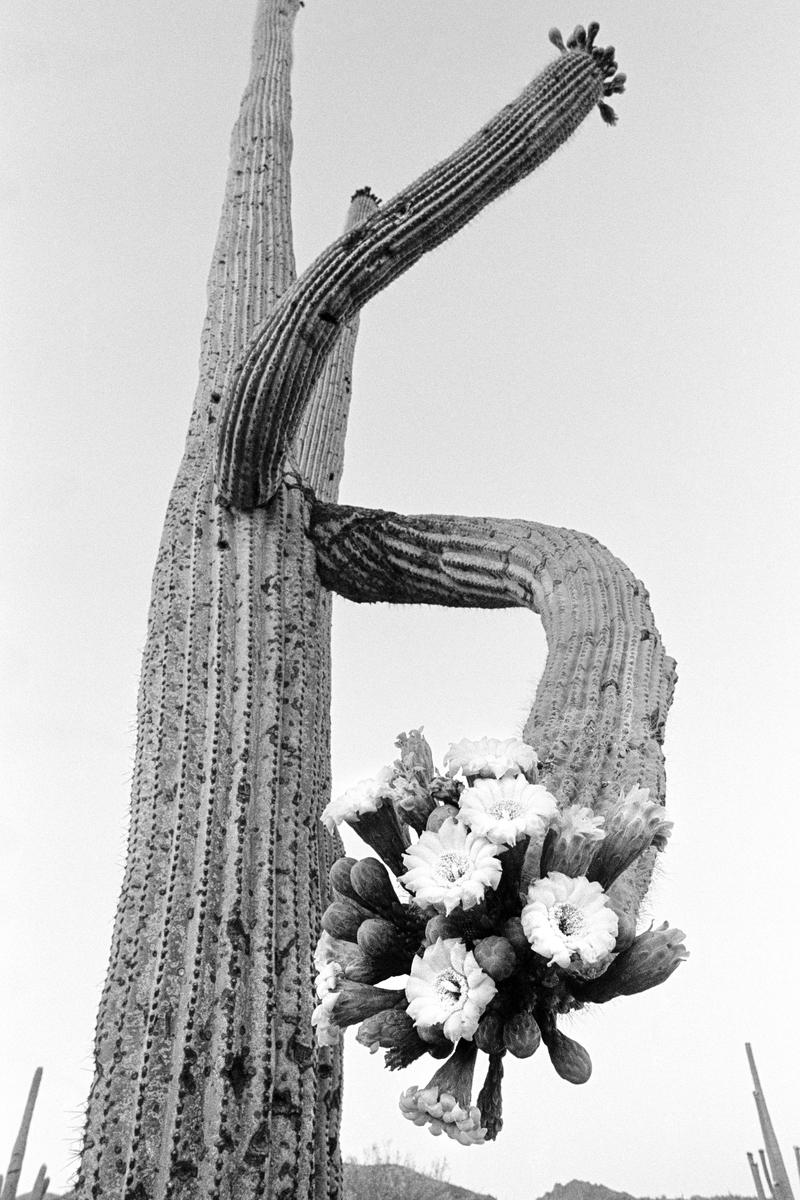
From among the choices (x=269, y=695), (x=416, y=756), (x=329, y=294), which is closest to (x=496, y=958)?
(x=416, y=756)

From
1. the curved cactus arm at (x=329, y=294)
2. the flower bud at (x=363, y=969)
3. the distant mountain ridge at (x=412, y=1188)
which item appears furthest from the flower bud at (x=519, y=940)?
the distant mountain ridge at (x=412, y=1188)

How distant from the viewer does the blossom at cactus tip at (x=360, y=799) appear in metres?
1.81

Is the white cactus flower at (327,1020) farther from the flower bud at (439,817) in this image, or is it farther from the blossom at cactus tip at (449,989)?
the flower bud at (439,817)

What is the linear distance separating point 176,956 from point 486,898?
939 millimetres

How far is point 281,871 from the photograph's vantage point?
2.53 metres

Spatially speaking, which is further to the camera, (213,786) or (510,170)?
(510,170)

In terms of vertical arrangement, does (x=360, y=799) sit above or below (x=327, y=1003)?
above

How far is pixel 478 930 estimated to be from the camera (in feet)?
5.39

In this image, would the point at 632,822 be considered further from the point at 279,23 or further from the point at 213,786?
the point at 279,23

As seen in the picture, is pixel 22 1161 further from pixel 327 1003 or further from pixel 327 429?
pixel 327 1003

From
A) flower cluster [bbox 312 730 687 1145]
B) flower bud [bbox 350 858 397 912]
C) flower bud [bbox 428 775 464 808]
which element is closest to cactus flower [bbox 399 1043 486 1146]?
flower cluster [bbox 312 730 687 1145]

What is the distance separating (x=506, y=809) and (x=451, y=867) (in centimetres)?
13

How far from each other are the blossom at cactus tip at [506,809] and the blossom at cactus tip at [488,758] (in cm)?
3

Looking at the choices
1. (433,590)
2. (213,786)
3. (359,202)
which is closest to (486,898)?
(213,786)
